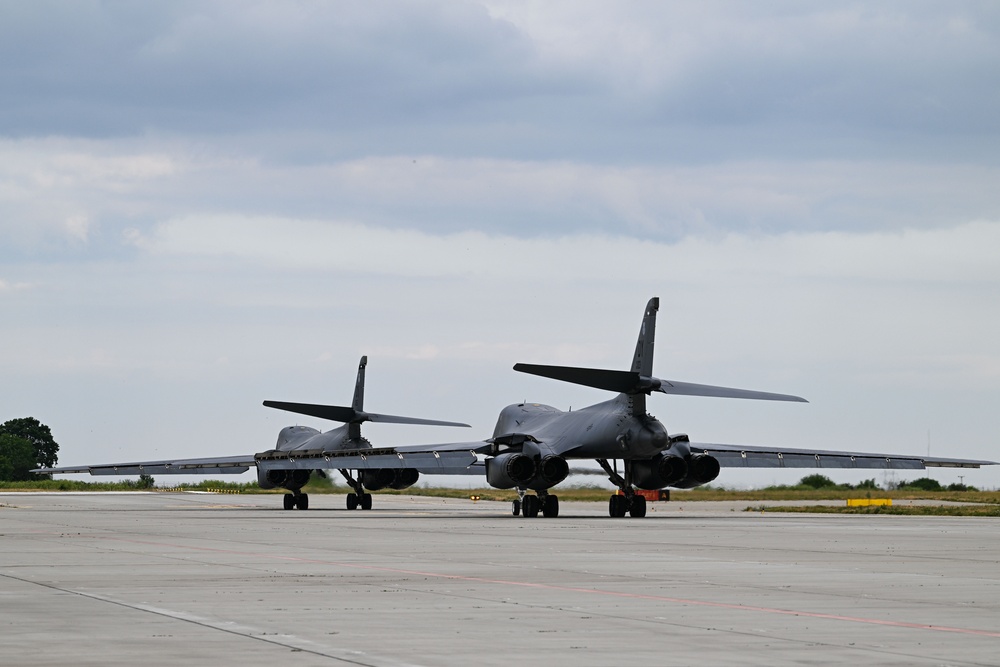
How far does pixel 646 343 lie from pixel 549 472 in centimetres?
468

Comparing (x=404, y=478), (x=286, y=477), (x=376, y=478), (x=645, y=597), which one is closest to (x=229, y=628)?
(x=645, y=597)

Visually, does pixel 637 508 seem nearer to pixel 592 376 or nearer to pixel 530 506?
pixel 530 506

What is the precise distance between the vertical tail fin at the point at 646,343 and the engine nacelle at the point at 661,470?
2663 millimetres

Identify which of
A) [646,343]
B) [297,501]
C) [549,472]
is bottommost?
[297,501]

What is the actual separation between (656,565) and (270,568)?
483cm

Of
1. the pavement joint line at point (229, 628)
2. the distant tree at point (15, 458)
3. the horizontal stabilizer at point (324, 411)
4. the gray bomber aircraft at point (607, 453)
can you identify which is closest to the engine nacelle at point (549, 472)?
the gray bomber aircraft at point (607, 453)

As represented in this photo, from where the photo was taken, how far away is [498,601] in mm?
12891

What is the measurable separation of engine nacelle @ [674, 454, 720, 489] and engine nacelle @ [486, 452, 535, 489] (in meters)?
4.31

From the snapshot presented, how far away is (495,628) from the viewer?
1075 centimetres

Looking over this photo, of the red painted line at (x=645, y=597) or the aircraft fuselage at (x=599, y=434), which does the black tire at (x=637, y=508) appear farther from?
the red painted line at (x=645, y=597)

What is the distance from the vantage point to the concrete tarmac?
938cm

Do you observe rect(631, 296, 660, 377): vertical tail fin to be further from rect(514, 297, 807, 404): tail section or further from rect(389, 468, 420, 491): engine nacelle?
rect(389, 468, 420, 491): engine nacelle

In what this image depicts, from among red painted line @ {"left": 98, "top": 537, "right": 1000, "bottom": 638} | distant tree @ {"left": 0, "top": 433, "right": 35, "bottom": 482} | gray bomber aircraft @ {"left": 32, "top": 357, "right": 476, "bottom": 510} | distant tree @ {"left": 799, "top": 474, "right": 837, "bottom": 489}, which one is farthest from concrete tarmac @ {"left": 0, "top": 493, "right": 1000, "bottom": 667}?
distant tree @ {"left": 0, "top": 433, "right": 35, "bottom": 482}

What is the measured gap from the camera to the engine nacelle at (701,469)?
40.6 m
